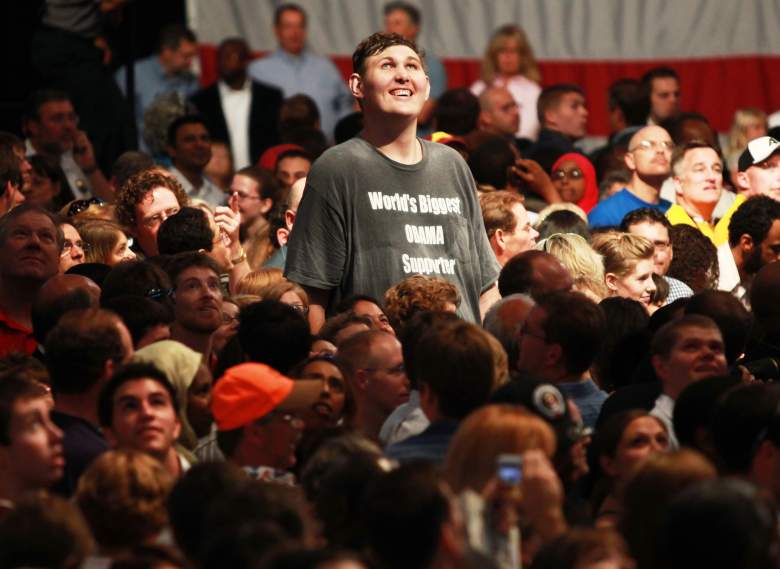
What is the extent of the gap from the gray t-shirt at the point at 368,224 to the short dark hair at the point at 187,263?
1.01 feet

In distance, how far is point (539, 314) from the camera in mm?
7195

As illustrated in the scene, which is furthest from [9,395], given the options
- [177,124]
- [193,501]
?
[177,124]

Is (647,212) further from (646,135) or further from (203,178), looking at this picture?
(203,178)

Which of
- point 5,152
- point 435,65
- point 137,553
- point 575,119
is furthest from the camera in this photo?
point 435,65

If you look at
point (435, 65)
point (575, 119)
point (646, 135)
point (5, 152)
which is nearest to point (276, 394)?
point (5, 152)

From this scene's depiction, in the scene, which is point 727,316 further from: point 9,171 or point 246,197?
point 246,197

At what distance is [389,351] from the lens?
725 cm

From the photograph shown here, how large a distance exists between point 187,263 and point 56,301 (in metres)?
0.67

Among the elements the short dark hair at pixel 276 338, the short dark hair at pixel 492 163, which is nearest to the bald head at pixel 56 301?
the short dark hair at pixel 276 338

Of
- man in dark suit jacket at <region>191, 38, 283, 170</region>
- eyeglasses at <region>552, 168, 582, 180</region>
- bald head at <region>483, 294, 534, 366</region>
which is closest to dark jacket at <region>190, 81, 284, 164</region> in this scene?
man in dark suit jacket at <region>191, 38, 283, 170</region>

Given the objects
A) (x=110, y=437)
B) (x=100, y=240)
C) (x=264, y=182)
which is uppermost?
(x=100, y=240)

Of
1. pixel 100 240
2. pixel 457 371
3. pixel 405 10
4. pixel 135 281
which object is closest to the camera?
pixel 457 371

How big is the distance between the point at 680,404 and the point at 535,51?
961 centimetres

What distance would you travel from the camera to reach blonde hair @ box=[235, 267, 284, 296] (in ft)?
28.6
